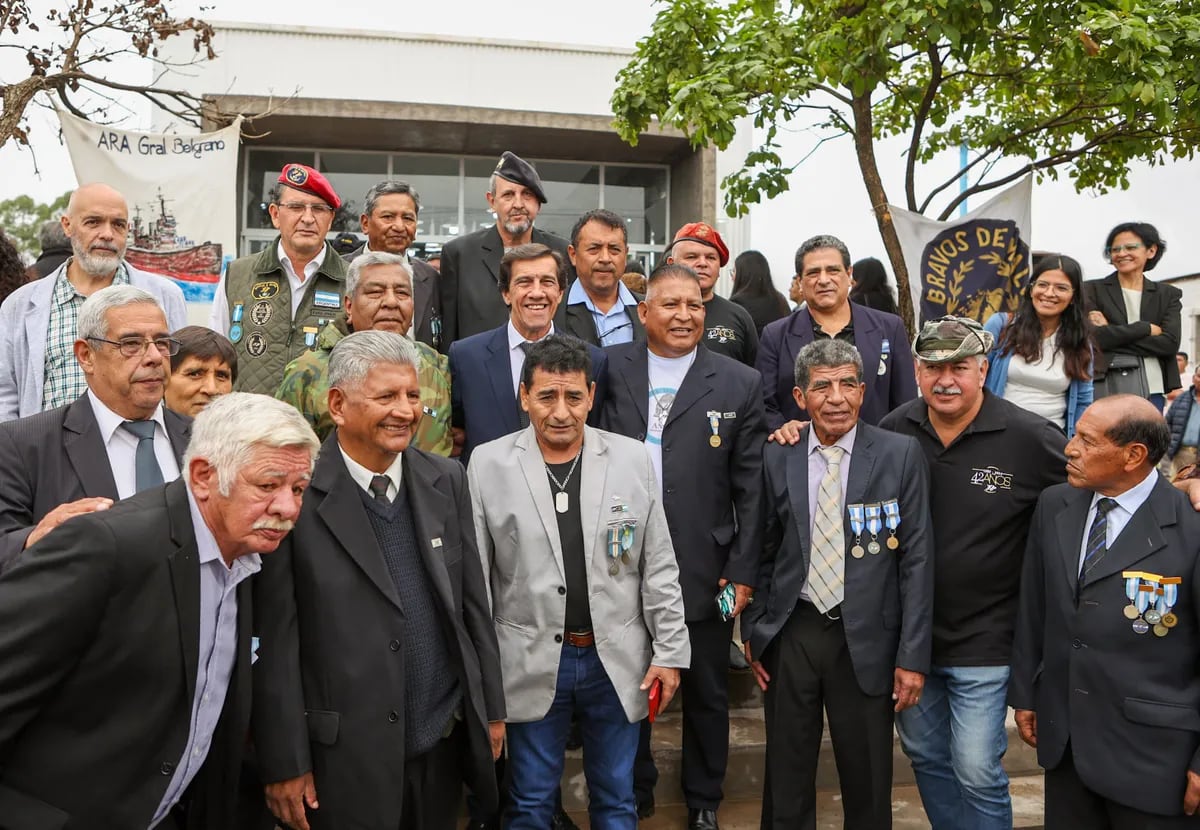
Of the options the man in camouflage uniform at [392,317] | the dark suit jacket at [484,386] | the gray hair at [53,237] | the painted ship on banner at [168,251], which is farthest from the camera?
the painted ship on banner at [168,251]

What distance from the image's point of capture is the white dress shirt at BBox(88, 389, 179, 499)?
2.77 m

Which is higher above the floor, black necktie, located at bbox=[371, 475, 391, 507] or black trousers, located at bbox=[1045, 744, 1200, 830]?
black necktie, located at bbox=[371, 475, 391, 507]

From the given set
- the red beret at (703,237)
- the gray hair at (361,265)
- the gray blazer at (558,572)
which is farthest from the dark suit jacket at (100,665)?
the red beret at (703,237)

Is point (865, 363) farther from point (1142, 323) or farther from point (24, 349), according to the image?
point (24, 349)

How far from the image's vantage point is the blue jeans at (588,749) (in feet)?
11.0

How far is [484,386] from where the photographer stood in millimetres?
3936

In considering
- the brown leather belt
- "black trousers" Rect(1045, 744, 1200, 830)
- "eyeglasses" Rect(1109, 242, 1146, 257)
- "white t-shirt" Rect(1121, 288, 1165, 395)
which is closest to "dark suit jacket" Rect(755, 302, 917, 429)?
the brown leather belt

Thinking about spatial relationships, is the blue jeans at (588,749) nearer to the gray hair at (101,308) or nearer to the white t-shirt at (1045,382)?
the gray hair at (101,308)

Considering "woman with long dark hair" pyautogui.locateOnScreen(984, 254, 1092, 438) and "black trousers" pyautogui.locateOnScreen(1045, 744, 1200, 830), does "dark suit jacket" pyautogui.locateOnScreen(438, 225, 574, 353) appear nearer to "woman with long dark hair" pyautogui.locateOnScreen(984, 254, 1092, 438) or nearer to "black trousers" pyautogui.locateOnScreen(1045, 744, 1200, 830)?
"woman with long dark hair" pyautogui.locateOnScreen(984, 254, 1092, 438)

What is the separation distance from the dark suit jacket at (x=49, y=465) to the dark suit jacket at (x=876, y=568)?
7.62 feet

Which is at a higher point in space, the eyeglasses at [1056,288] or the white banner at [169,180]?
the white banner at [169,180]

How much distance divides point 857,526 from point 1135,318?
329 cm

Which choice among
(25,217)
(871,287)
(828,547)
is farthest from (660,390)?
(25,217)

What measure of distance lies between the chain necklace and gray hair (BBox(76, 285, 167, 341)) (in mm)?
1418
